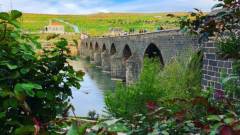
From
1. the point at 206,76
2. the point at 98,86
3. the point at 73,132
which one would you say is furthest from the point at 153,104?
the point at 98,86

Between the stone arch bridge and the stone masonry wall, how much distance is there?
7.10 m

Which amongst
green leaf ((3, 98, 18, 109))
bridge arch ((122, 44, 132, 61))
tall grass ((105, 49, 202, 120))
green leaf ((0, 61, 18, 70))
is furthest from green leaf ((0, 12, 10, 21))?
bridge arch ((122, 44, 132, 61))

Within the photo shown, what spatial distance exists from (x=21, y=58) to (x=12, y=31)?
0.86 ft

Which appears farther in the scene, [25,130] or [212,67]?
[212,67]

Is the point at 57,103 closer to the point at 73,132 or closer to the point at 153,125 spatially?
the point at 153,125

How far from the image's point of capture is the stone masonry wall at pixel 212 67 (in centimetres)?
1206

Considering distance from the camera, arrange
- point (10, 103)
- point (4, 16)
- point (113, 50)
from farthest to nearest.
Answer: point (113, 50) → point (4, 16) → point (10, 103)

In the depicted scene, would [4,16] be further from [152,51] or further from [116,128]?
[152,51]

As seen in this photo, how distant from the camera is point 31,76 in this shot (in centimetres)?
353

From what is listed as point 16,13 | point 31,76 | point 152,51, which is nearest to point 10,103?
point 31,76

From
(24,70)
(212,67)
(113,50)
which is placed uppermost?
(24,70)

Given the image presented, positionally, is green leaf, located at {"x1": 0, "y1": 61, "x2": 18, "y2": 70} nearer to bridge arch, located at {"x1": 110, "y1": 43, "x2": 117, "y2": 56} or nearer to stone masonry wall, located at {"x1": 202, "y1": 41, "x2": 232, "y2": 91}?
stone masonry wall, located at {"x1": 202, "y1": 41, "x2": 232, "y2": 91}

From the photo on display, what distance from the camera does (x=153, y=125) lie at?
402 centimetres

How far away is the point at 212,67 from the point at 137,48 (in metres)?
36.8
